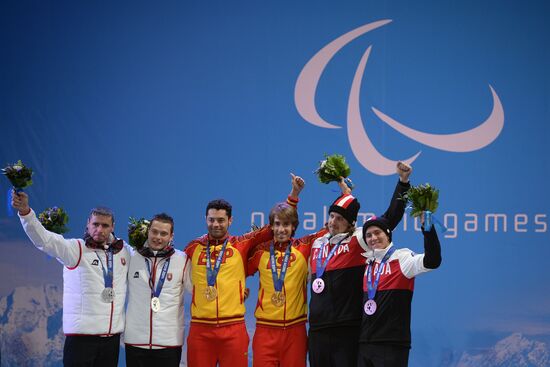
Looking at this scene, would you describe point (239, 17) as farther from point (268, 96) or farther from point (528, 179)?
point (528, 179)

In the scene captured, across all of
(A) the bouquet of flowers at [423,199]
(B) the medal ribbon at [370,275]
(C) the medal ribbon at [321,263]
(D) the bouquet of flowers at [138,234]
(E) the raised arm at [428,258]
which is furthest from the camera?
(D) the bouquet of flowers at [138,234]

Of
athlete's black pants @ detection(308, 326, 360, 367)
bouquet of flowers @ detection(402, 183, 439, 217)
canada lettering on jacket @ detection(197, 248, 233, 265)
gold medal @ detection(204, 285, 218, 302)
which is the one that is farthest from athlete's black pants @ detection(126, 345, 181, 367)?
bouquet of flowers @ detection(402, 183, 439, 217)

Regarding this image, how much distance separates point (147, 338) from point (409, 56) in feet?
11.5

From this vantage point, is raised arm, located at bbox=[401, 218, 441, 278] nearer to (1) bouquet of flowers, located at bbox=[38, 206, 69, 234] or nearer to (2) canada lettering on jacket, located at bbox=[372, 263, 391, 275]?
(2) canada lettering on jacket, located at bbox=[372, 263, 391, 275]

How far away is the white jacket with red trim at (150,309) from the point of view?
4.39 m

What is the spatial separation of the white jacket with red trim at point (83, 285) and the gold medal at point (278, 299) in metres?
0.98

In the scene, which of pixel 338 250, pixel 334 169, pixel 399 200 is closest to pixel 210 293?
pixel 338 250

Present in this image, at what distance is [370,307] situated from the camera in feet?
13.4

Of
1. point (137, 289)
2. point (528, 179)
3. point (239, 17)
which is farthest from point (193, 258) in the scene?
point (528, 179)

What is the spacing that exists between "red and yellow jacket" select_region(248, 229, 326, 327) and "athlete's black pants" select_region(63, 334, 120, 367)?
972mm

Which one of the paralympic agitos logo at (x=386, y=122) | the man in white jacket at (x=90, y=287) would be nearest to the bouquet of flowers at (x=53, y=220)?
the man in white jacket at (x=90, y=287)

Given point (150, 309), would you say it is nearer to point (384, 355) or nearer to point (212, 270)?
point (212, 270)

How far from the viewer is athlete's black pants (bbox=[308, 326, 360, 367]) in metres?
4.26

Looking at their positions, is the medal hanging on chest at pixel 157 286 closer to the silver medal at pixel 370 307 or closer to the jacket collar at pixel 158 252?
the jacket collar at pixel 158 252
